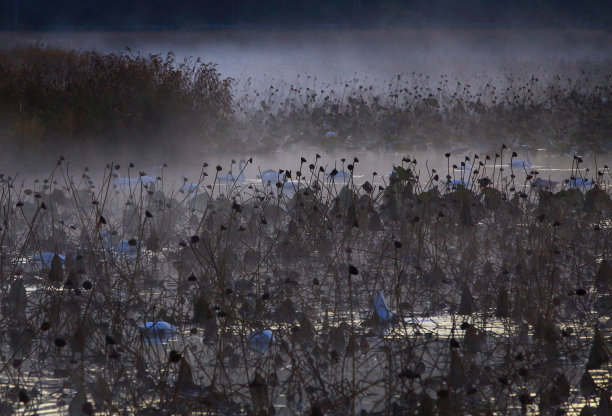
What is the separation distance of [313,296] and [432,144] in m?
6.22

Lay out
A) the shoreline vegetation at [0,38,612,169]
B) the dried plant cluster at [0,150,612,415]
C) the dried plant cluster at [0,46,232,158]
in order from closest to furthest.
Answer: the dried plant cluster at [0,150,612,415]
the dried plant cluster at [0,46,232,158]
the shoreline vegetation at [0,38,612,169]

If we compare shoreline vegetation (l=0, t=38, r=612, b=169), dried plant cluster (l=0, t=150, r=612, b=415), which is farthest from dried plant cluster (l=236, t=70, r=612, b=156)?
dried plant cluster (l=0, t=150, r=612, b=415)

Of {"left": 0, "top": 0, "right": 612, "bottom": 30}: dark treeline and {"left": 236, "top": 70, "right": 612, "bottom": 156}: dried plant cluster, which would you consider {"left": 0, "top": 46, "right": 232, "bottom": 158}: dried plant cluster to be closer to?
{"left": 236, "top": 70, "right": 612, "bottom": 156}: dried plant cluster

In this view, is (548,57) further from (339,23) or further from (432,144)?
(432,144)

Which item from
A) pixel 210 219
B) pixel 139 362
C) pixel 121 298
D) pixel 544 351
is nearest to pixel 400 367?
pixel 544 351

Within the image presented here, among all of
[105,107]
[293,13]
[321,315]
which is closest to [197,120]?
[105,107]

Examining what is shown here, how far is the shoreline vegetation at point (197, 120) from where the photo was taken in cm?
792

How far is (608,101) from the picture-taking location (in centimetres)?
1120

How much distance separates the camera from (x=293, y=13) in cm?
2539

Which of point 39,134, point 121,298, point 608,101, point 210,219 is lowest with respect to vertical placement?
point 121,298

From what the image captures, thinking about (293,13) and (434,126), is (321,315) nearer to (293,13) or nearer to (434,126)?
(434,126)

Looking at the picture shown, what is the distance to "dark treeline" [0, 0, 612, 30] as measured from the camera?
24203mm

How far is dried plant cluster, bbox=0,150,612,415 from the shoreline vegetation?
3.24 m

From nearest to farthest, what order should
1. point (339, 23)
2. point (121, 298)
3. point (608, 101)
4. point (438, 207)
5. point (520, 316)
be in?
point (520, 316), point (121, 298), point (438, 207), point (608, 101), point (339, 23)
